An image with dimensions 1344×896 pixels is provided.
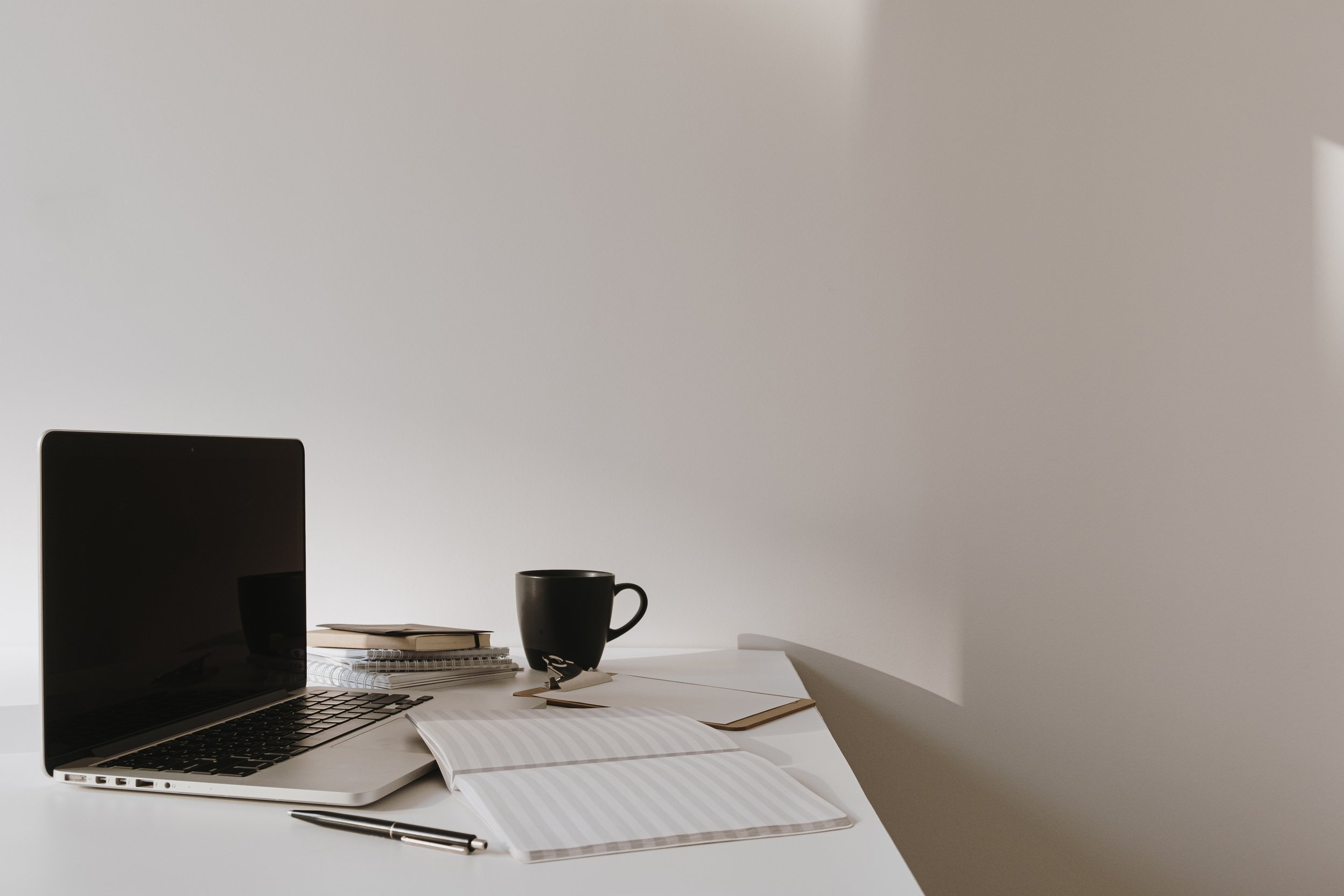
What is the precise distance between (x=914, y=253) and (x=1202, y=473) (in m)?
0.42

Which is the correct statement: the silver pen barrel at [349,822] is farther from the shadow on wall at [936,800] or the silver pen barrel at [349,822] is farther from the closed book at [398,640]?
the shadow on wall at [936,800]

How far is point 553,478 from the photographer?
118cm

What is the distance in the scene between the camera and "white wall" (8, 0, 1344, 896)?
1.11 metres

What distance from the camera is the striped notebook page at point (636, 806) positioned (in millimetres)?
483

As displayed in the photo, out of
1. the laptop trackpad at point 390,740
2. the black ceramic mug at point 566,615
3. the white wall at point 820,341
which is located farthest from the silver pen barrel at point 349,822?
the white wall at point 820,341

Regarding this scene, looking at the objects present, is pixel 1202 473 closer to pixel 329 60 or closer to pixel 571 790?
pixel 571 790

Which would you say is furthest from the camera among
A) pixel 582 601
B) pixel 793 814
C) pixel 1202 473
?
pixel 1202 473

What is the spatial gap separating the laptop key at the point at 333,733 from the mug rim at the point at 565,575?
0.88 feet

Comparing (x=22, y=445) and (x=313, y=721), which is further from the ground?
(x=22, y=445)

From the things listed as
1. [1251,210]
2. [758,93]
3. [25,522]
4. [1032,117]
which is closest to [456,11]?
[758,93]

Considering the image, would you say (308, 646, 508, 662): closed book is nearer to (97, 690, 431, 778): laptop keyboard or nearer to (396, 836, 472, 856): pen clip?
(97, 690, 431, 778): laptop keyboard

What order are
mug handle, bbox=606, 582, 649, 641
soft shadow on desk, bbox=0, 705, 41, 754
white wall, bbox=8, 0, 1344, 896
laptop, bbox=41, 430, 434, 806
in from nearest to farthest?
laptop, bbox=41, 430, 434, 806 → soft shadow on desk, bbox=0, 705, 41, 754 → mug handle, bbox=606, 582, 649, 641 → white wall, bbox=8, 0, 1344, 896

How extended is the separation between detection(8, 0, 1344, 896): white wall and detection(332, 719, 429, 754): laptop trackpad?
0.49m

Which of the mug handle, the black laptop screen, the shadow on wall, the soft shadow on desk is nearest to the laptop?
the black laptop screen
